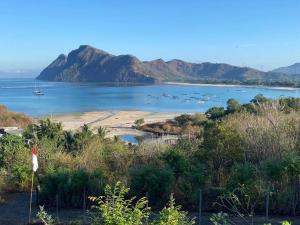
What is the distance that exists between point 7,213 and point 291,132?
22.2 feet

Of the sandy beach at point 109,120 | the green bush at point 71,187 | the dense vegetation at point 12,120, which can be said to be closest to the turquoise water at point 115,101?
the sandy beach at point 109,120

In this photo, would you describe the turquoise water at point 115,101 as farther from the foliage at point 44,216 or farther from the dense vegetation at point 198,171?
the foliage at point 44,216

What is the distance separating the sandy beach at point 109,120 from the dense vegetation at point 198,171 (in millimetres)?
30770

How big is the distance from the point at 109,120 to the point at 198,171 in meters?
47.4

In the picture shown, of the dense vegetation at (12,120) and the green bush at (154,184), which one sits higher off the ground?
the green bush at (154,184)

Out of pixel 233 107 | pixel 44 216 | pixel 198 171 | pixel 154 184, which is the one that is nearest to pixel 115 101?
pixel 233 107

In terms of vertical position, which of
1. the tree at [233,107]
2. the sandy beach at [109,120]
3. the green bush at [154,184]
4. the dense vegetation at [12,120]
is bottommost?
the sandy beach at [109,120]

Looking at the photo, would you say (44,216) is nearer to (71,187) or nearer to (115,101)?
(71,187)

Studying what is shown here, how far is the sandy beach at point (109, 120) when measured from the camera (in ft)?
156

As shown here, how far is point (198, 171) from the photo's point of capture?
10.2m

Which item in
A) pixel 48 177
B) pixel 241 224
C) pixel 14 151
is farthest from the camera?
pixel 14 151

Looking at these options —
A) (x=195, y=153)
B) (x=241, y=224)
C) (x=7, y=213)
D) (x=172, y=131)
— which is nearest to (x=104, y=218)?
(x=241, y=224)

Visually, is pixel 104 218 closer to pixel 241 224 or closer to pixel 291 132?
pixel 241 224

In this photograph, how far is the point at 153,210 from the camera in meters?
9.80
